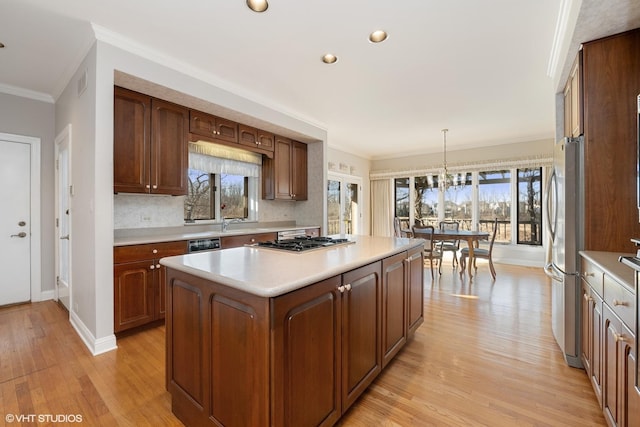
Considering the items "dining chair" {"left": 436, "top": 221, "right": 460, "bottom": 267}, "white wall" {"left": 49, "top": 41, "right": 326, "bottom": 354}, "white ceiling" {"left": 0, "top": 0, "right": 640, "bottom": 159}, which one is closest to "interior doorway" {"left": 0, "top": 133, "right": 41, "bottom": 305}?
"white ceiling" {"left": 0, "top": 0, "right": 640, "bottom": 159}

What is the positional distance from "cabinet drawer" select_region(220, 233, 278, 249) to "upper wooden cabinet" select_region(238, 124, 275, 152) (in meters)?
1.31

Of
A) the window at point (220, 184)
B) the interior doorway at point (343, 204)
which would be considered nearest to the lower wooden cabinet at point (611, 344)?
the window at point (220, 184)

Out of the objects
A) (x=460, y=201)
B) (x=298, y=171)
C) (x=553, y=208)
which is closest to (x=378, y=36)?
(x=553, y=208)

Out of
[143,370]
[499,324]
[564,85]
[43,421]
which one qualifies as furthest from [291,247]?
[564,85]

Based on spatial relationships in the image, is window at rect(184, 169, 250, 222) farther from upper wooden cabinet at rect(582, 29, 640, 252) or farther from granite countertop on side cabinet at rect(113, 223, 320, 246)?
upper wooden cabinet at rect(582, 29, 640, 252)

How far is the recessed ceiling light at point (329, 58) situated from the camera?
274 centimetres

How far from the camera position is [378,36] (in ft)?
7.95

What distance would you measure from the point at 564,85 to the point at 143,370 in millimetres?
4169

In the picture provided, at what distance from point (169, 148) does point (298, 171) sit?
2.24 m

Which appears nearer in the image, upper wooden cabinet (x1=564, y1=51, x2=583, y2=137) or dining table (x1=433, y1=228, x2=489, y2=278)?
upper wooden cabinet (x1=564, y1=51, x2=583, y2=137)

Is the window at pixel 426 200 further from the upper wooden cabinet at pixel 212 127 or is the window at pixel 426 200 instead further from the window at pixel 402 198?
the upper wooden cabinet at pixel 212 127

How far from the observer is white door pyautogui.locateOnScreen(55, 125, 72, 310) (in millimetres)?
3117

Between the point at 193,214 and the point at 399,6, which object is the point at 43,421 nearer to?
the point at 193,214

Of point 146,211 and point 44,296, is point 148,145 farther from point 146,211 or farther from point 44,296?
point 44,296
